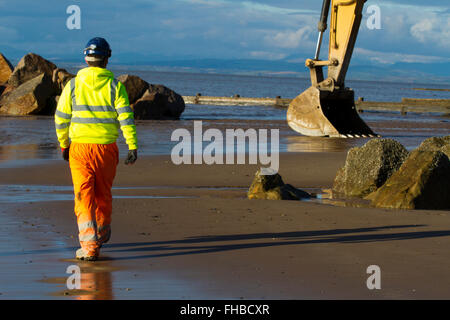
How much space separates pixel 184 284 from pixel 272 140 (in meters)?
16.9

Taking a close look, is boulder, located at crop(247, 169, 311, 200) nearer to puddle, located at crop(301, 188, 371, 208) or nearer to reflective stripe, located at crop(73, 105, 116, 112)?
puddle, located at crop(301, 188, 371, 208)

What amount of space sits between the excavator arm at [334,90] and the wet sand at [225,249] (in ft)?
43.0

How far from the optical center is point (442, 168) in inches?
402

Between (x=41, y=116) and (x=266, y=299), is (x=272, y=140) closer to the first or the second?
(x=41, y=116)

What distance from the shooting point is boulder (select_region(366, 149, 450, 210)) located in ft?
33.1

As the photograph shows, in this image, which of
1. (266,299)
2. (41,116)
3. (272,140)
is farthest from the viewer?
(41,116)

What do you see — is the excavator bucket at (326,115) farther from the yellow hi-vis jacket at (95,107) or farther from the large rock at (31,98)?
the yellow hi-vis jacket at (95,107)

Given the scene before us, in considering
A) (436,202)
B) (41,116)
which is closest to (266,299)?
(436,202)

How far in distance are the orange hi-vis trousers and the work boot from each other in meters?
0.02

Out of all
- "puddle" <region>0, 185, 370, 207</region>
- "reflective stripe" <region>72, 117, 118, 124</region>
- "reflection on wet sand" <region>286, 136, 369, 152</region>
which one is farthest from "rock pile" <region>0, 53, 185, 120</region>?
"reflective stripe" <region>72, 117, 118, 124</region>

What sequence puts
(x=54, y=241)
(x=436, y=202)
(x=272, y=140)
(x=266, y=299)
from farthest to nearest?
(x=272, y=140), (x=436, y=202), (x=54, y=241), (x=266, y=299)
